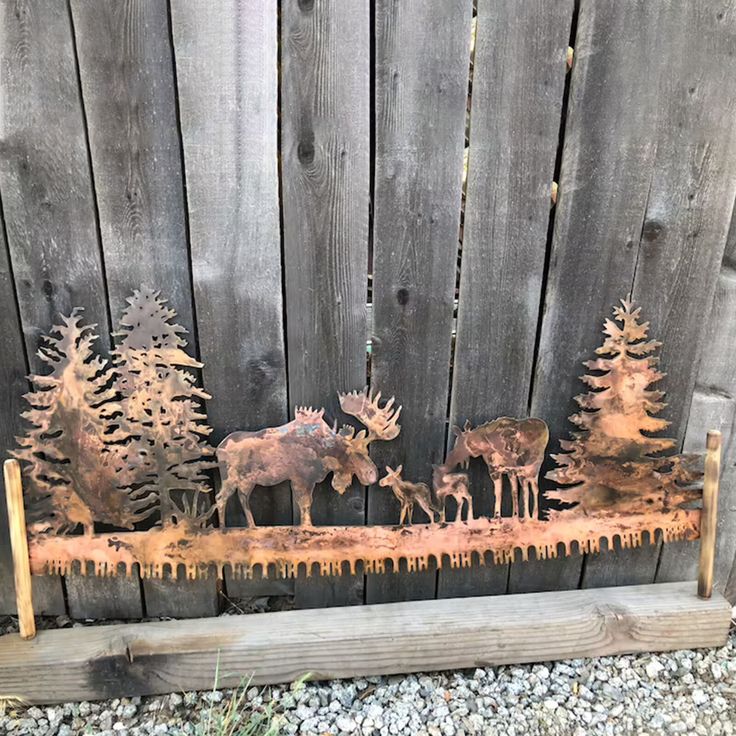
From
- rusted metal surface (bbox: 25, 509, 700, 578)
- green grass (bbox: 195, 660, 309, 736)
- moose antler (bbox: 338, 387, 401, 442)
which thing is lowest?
green grass (bbox: 195, 660, 309, 736)

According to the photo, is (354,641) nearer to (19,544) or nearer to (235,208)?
(19,544)

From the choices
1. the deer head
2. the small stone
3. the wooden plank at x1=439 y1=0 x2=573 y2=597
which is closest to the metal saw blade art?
the deer head

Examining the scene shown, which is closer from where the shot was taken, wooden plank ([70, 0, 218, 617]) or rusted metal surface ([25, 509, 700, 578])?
wooden plank ([70, 0, 218, 617])

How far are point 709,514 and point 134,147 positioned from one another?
1.89 metres

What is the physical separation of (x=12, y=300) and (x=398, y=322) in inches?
40.6

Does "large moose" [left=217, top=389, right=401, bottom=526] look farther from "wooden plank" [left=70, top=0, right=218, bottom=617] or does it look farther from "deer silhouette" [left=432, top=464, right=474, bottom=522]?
"wooden plank" [left=70, top=0, right=218, bottom=617]

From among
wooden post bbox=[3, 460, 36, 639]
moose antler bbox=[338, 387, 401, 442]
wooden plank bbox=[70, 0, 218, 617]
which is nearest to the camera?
wooden plank bbox=[70, 0, 218, 617]

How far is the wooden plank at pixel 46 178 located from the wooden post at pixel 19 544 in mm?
297

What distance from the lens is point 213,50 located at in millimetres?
1516

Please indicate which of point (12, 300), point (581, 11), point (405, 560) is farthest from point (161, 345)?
point (581, 11)

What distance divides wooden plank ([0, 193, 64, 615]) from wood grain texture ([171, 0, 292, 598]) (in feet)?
1.61

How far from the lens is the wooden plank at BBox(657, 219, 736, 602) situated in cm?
182

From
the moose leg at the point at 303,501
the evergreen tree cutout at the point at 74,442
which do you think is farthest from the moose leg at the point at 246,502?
the evergreen tree cutout at the point at 74,442

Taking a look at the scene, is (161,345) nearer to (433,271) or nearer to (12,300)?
(12,300)
